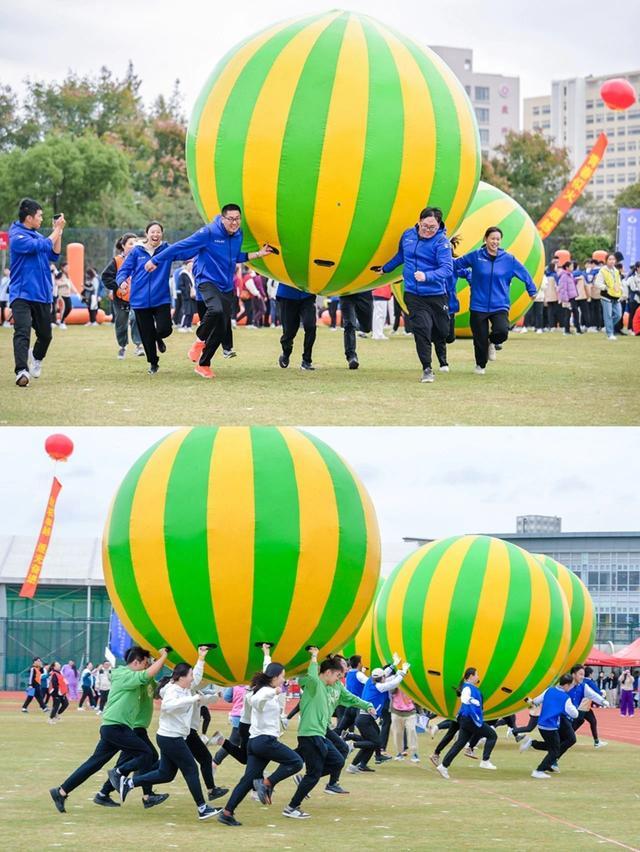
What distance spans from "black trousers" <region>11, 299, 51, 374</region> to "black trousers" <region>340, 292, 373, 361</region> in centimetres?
277

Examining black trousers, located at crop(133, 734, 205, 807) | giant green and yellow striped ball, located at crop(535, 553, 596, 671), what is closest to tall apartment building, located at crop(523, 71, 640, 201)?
giant green and yellow striped ball, located at crop(535, 553, 596, 671)

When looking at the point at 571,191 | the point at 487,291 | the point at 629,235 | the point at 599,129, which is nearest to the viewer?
the point at 487,291

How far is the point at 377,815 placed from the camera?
10516 mm

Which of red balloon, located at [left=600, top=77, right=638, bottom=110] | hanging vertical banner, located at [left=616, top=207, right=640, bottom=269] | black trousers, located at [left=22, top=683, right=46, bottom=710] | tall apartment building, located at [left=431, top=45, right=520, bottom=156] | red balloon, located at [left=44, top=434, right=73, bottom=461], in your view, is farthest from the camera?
tall apartment building, located at [left=431, top=45, right=520, bottom=156]

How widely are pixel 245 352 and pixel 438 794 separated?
21.2ft

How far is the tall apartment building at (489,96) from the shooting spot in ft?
505

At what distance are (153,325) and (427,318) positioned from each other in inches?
115

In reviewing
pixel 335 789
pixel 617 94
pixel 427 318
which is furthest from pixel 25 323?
pixel 617 94

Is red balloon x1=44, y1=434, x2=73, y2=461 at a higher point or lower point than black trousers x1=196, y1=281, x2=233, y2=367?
lower

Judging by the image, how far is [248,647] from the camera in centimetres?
980

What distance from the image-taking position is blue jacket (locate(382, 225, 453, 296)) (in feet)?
37.9

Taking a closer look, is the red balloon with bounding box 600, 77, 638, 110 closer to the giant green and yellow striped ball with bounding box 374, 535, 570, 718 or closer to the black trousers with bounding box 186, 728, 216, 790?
the giant green and yellow striped ball with bounding box 374, 535, 570, 718

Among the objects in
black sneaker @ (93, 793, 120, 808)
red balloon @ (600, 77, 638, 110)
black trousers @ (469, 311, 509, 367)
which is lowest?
black sneaker @ (93, 793, 120, 808)

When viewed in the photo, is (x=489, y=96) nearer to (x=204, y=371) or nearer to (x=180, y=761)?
(x=204, y=371)
